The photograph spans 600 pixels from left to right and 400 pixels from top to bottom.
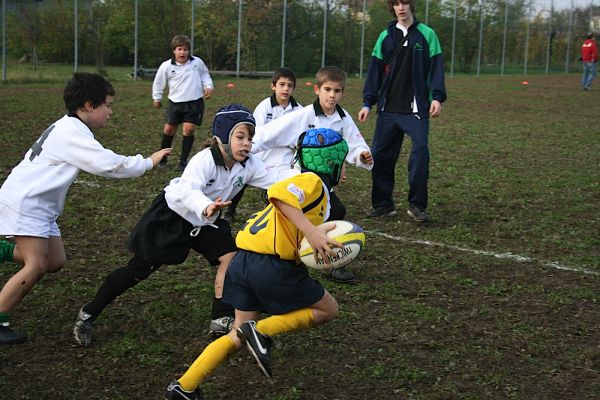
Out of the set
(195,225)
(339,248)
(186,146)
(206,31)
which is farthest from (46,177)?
(206,31)

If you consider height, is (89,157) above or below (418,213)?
above

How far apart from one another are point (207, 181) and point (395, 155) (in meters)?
3.91

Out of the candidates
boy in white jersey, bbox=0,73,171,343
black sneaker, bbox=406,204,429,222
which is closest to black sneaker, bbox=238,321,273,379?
boy in white jersey, bbox=0,73,171,343

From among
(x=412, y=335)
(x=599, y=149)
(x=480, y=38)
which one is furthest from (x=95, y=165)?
(x=480, y=38)

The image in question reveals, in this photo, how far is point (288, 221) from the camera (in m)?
3.97

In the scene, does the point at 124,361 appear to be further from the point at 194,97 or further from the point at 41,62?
the point at 41,62

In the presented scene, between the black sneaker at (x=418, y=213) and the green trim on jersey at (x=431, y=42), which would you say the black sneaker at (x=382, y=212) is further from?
the green trim on jersey at (x=431, y=42)

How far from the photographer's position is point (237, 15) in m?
31.3

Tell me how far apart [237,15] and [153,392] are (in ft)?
93.7

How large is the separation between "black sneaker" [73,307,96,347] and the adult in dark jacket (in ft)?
13.2

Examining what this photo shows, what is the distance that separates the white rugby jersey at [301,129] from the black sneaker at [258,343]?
102 inches

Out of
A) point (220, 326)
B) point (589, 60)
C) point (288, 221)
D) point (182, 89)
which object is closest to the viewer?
point (288, 221)

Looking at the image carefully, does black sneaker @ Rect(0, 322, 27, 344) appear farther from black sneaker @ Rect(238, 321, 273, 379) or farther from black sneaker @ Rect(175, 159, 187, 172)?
black sneaker @ Rect(175, 159, 187, 172)

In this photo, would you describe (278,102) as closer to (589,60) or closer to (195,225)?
(195,225)
